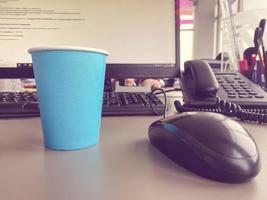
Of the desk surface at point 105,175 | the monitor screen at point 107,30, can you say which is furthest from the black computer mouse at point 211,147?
the monitor screen at point 107,30

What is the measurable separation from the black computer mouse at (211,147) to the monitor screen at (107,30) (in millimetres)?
413

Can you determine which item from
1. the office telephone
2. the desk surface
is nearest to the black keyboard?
the office telephone

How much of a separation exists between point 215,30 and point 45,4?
778 mm

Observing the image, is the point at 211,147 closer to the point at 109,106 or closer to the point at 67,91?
the point at 67,91

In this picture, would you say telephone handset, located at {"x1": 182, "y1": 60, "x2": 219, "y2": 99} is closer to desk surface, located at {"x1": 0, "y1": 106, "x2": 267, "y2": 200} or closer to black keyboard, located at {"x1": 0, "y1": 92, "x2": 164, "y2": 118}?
black keyboard, located at {"x1": 0, "y1": 92, "x2": 164, "y2": 118}

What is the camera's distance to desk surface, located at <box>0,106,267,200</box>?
25cm

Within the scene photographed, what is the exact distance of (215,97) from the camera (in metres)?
0.60

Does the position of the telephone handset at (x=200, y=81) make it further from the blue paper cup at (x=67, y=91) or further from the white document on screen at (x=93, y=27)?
the blue paper cup at (x=67, y=91)

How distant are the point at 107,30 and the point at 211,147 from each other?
533mm

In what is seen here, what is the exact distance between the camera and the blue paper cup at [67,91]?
0.36 m

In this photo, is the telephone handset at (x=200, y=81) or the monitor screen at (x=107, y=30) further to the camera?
the monitor screen at (x=107, y=30)

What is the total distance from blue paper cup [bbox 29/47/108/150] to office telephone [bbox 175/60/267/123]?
0.87 feet

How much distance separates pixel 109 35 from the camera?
2.49 feet

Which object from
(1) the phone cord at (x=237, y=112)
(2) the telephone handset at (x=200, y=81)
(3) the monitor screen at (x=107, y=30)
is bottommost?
(1) the phone cord at (x=237, y=112)
